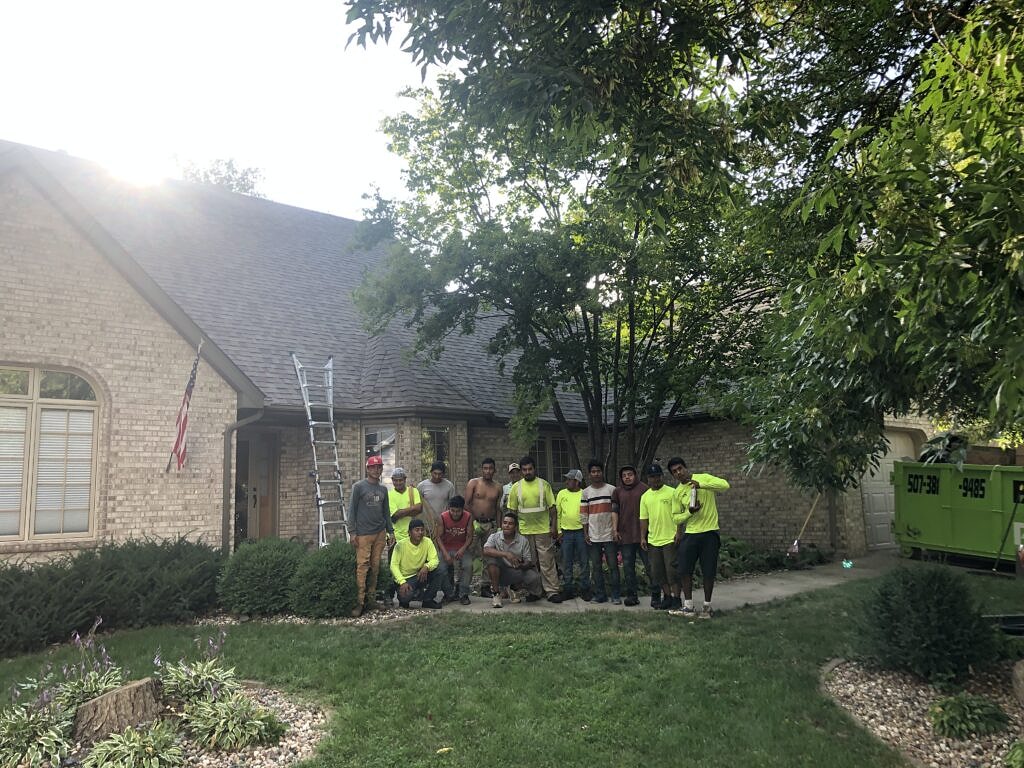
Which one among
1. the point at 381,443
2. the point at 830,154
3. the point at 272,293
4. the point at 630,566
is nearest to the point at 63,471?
the point at 381,443

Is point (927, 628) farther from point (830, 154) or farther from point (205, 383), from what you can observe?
point (205, 383)

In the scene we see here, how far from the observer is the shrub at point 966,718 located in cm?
508

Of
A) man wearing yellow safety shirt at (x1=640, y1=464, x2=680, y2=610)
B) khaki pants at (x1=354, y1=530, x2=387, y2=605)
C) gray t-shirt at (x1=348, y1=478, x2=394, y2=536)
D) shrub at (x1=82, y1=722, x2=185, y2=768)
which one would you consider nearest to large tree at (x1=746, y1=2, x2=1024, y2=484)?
man wearing yellow safety shirt at (x1=640, y1=464, x2=680, y2=610)

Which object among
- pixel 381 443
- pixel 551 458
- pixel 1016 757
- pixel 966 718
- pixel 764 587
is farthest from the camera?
pixel 551 458

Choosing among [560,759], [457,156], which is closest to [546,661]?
[560,759]

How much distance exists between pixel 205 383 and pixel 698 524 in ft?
24.7

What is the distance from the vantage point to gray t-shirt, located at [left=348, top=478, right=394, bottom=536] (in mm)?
8781

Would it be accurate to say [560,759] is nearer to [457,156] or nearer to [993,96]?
[993,96]

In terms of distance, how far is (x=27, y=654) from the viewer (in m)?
6.96

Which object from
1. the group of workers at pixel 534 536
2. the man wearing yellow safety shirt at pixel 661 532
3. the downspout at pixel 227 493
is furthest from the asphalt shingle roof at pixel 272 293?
the man wearing yellow safety shirt at pixel 661 532

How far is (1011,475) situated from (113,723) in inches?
527

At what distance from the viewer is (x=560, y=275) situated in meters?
11.1

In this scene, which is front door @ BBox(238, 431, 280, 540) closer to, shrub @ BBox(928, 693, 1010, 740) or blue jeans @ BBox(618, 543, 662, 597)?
blue jeans @ BBox(618, 543, 662, 597)

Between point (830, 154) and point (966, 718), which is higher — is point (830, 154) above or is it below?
above
